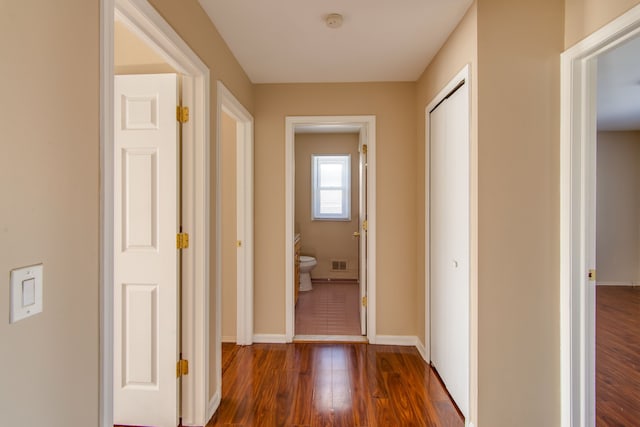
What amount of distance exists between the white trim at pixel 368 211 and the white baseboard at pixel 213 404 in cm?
97

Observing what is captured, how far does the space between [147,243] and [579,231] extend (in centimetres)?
228

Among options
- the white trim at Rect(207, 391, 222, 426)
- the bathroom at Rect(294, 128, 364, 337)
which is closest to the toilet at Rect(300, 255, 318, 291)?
the bathroom at Rect(294, 128, 364, 337)

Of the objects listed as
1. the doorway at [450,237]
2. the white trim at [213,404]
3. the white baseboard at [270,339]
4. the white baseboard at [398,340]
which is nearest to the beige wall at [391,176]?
the white baseboard at [398,340]

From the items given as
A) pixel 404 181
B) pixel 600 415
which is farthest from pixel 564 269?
pixel 404 181

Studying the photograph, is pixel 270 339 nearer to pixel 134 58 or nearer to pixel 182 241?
pixel 182 241

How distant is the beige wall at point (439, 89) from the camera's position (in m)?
1.74

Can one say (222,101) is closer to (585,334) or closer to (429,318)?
(429,318)

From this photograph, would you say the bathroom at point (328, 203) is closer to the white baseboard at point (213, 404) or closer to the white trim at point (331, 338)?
the white trim at point (331, 338)

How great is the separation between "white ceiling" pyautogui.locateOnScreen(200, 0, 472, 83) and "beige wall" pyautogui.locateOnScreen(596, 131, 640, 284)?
14.2 ft

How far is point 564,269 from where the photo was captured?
165 centimetres

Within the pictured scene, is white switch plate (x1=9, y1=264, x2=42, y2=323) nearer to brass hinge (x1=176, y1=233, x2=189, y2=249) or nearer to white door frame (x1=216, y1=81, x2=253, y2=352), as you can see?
brass hinge (x1=176, y1=233, x2=189, y2=249)

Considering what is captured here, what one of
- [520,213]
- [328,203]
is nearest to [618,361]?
[520,213]

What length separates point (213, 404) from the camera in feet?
6.40

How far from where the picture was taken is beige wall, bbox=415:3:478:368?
1.74 meters
